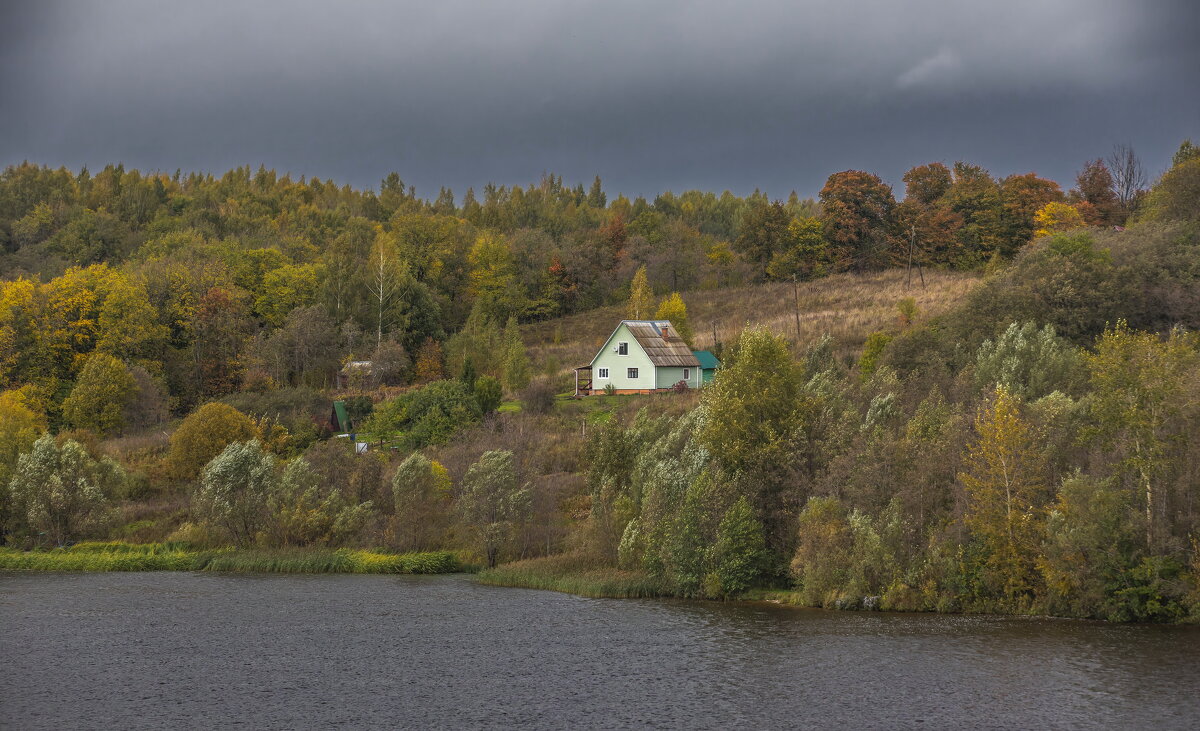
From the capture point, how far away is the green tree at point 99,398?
82.7 meters

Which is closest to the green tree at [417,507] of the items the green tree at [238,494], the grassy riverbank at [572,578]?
the grassy riverbank at [572,578]

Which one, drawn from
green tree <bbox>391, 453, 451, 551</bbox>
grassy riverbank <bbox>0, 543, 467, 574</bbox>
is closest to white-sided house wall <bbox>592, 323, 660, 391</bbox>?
green tree <bbox>391, 453, 451, 551</bbox>

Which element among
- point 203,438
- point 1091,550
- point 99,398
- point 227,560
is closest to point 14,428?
point 203,438

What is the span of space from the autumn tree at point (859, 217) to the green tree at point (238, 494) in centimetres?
8304

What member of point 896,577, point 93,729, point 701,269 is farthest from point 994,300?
point 701,269

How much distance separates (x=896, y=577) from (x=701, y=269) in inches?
Answer: 4081

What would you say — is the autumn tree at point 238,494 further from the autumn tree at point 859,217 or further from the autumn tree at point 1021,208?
the autumn tree at point 1021,208

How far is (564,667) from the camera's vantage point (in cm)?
3388

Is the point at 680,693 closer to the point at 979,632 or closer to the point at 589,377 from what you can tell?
the point at 979,632

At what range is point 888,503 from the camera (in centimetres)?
4419

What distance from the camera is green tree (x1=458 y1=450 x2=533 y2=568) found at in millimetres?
53812

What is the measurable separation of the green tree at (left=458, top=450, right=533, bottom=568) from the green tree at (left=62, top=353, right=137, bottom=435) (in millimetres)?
43416

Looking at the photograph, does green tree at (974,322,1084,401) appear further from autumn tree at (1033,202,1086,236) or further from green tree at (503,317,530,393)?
autumn tree at (1033,202,1086,236)

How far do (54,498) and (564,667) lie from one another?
40312 mm
